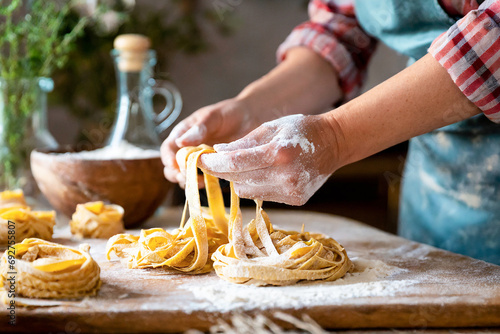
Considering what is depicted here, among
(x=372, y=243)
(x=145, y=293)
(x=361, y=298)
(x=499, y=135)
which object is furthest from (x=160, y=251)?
(x=499, y=135)

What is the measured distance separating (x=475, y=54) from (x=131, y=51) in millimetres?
953

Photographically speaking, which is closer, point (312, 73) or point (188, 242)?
point (188, 242)

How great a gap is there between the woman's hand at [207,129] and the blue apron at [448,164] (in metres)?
0.39

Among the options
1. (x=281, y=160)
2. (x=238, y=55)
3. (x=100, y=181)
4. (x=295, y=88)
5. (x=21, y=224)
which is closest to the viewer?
(x=281, y=160)

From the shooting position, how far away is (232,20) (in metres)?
3.16

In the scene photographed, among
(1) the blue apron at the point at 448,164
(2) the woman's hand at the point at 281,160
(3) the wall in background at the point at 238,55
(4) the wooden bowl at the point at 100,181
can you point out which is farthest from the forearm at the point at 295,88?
(3) the wall in background at the point at 238,55

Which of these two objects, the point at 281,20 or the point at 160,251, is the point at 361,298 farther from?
the point at 281,20

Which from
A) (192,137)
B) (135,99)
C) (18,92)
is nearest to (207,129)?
(192,137)

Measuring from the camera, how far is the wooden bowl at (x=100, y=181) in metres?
1.26

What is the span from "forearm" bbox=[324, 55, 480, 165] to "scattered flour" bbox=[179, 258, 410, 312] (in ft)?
0.71

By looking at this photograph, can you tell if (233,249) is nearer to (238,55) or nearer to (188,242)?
(188,242)

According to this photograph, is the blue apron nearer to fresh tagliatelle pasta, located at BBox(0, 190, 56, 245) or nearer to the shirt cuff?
the shirt cuff

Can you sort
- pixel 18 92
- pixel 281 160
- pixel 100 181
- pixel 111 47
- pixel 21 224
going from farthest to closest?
pixel 111 47 → pixel 18 92 → pixel 100 181 → pixel 21 224 → pixel 281 160

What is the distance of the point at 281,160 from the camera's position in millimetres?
854
